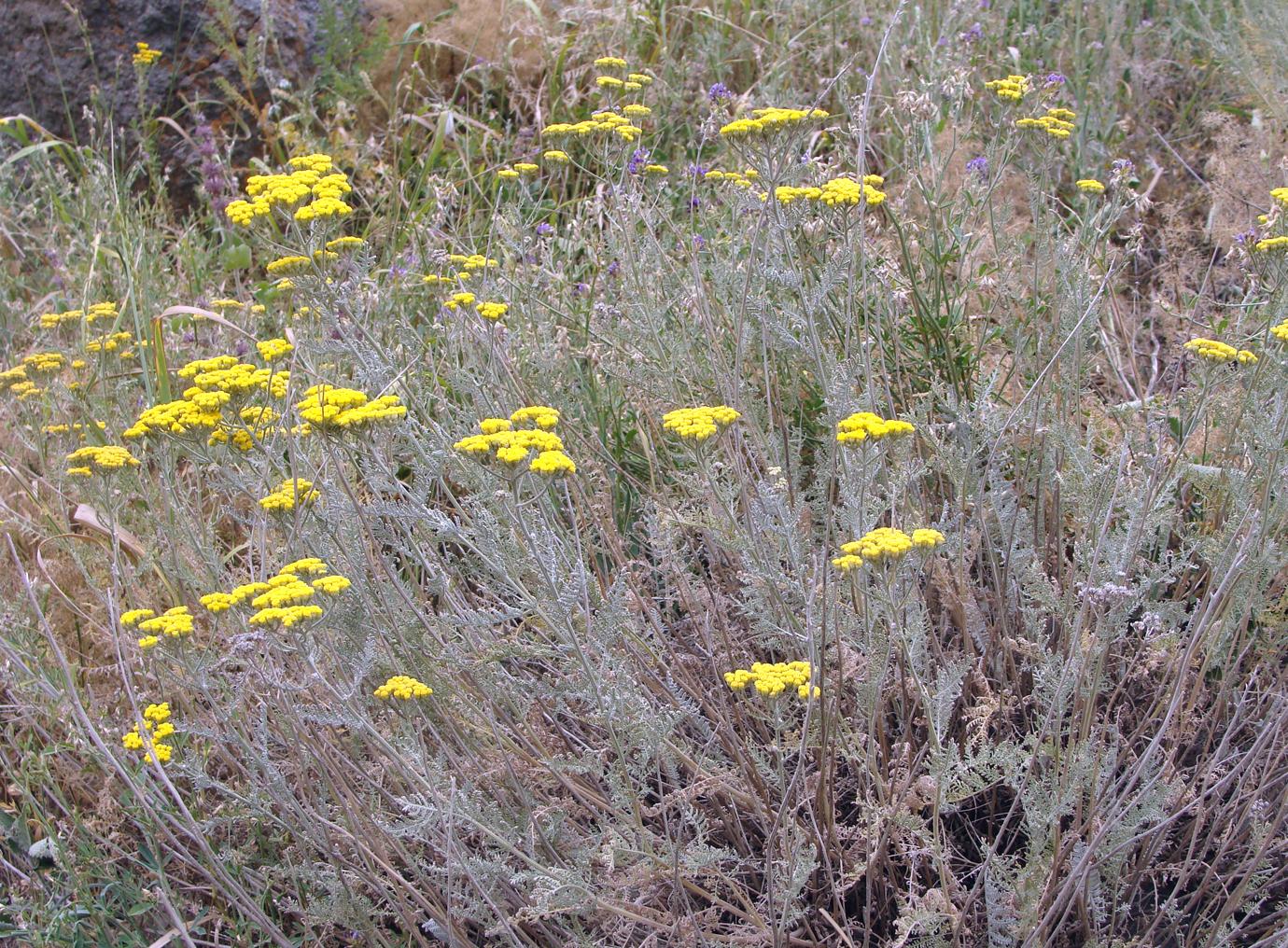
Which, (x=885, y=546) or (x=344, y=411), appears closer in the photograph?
(x=885, y=546)

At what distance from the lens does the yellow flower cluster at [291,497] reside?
2003mm

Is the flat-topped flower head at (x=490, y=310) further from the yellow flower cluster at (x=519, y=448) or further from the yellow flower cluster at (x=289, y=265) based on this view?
the yellow flower cluster at (x=519, y=448)

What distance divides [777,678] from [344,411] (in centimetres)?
89

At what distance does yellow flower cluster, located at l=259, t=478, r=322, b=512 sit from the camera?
2.00 metres

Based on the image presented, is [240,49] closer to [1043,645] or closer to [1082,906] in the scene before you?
[1043,645]

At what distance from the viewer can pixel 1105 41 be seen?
184 inches

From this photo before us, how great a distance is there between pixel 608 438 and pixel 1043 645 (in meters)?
1.54

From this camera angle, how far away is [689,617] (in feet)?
8.66

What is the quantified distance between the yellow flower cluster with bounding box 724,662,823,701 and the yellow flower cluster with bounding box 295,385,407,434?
2.49 feet

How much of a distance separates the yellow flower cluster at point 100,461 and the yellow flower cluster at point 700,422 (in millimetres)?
1174

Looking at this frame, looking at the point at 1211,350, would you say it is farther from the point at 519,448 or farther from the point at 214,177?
the point at 214,177

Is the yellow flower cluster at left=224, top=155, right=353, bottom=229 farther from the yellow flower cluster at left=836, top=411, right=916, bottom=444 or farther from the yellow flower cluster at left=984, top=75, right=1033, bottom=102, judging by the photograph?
the yellow flower cluster at left=984, top=75, right=1033, bottom=102

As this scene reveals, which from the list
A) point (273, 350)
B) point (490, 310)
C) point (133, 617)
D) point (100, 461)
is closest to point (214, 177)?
point (273, 350)

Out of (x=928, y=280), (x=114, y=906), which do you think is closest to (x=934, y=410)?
(x=928, y=280)
